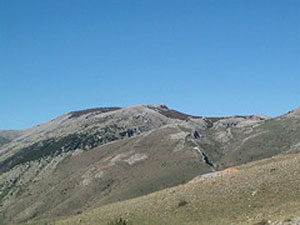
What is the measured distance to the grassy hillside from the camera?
37.3 m

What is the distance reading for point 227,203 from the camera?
142ft

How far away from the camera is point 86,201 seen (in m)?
160

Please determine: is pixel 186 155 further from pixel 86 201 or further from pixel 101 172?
pixel 86 201

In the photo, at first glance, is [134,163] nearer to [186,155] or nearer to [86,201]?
[186,155]

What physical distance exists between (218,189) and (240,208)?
839 centimetres

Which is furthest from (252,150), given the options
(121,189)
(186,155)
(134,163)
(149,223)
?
(149,223)

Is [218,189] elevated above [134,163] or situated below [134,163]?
below

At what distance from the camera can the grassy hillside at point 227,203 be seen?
1470 inches

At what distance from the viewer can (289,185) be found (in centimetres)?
4319

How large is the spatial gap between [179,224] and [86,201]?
4903 inches

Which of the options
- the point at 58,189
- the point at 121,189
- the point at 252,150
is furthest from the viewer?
the point at 252,150

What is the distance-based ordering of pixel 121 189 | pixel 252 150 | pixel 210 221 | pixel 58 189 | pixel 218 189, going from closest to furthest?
pixel 210 221 → pixel 218 189 → pixel 121 189 → pixel 58 189 → pixel 252 150

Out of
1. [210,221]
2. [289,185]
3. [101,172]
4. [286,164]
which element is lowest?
[210,221]

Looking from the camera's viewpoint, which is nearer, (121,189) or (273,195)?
(273,195)
